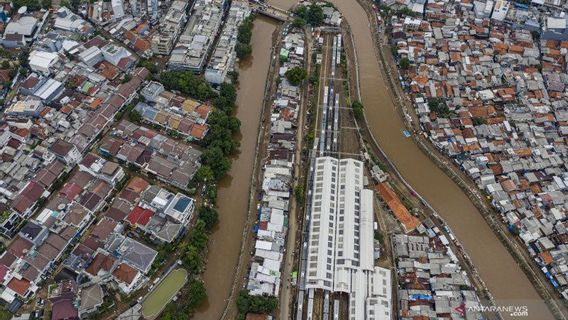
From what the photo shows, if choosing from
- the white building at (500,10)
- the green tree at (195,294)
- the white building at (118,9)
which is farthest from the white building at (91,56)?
the white building at (500,10)

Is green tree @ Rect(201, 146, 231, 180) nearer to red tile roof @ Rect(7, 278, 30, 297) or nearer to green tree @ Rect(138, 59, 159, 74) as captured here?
green tree @ Rect(138, 59, 159, 74)

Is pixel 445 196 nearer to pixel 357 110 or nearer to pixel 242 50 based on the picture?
pixel 357 110

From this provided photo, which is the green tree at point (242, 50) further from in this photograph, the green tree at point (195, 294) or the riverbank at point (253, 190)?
the green tree at point (195, 294)

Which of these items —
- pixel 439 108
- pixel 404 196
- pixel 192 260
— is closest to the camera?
pixel 192 260

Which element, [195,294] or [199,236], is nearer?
[195,294]

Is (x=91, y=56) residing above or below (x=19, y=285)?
above

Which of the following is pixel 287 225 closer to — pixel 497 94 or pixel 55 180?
pixel 55 180

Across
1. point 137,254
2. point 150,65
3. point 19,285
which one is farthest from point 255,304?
point 150,65
